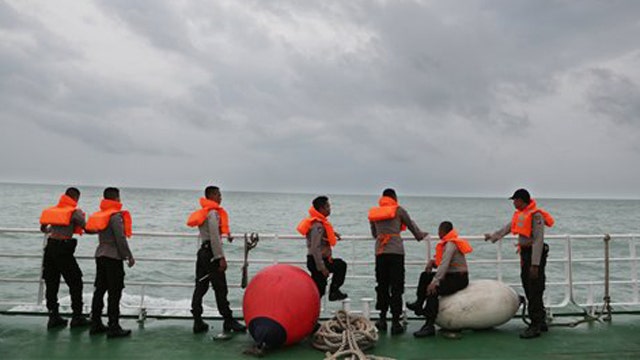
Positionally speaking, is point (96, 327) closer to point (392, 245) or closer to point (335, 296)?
point (335, 296)

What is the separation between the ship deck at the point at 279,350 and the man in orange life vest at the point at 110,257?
190mm

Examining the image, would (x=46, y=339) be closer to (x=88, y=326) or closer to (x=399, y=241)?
(x=88, y=326)

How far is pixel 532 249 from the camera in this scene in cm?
559

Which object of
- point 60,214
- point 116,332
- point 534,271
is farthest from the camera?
point 60,214

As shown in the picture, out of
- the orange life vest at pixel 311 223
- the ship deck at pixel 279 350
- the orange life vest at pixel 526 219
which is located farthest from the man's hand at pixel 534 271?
the orange life vest at pixel 311 223

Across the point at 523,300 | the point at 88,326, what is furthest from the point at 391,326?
the point at 88,326

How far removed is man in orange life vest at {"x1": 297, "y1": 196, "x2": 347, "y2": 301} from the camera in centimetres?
554

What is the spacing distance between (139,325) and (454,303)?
3.75 meters

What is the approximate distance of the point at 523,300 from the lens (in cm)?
599

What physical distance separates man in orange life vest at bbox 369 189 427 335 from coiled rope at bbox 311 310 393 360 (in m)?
0.67

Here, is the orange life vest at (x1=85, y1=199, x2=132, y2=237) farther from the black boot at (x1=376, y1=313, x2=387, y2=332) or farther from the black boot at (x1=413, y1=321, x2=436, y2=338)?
the black boot at (x1=413, y1=321, x2=436, y2=338)

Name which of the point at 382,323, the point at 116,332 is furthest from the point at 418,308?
the point at 116,332

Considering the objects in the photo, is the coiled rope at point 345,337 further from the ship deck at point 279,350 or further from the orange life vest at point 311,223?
the orange life vest at point 311,223

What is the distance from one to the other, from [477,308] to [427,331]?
0.64m
